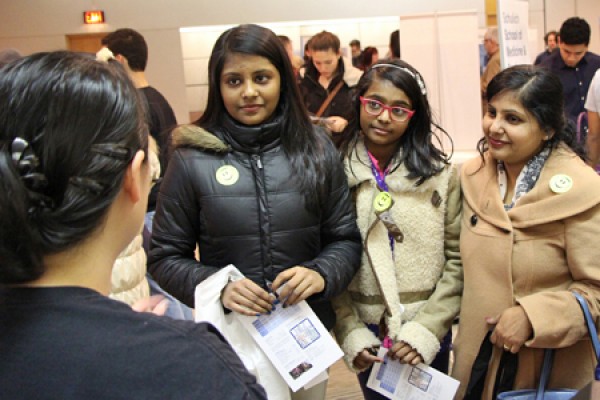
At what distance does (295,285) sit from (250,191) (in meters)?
0.34

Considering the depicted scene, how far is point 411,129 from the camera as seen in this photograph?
227 cm

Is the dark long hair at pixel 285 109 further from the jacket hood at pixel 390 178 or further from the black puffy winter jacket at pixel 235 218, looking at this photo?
the jacket hood at pixel 390 178

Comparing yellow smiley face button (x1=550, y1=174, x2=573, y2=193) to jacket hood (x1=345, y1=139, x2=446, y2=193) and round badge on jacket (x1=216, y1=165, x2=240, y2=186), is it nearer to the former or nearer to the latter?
jacket hood (x1=345, y1=139, x2=446, y2=193)

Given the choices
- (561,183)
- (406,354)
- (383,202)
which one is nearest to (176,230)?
(383,202)

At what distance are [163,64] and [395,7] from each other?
372 cm

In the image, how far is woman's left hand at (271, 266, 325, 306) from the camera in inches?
72.2

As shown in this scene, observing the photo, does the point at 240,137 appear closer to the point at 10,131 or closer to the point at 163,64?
the point at 10,131

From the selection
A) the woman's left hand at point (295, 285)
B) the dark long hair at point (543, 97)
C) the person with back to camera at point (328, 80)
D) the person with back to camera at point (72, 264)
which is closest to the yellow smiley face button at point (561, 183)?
the dark long hair at point (543, 97)

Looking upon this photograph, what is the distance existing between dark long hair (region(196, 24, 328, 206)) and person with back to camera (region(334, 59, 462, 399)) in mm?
196

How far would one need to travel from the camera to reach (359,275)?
7.14 feet

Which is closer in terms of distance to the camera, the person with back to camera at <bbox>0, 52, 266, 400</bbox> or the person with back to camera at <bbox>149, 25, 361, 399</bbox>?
the person with back to camera at <bbox>0, 52, 266, 400</bbox>

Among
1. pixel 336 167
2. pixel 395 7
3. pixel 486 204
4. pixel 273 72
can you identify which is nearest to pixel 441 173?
pixel 486 204

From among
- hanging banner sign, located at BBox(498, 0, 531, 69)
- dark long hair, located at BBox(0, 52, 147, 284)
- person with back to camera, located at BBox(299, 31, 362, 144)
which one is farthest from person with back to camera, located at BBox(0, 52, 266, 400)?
person with back to camera, located at BBox(299, 31, 362, 144)

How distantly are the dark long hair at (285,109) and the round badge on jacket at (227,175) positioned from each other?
0.17m
